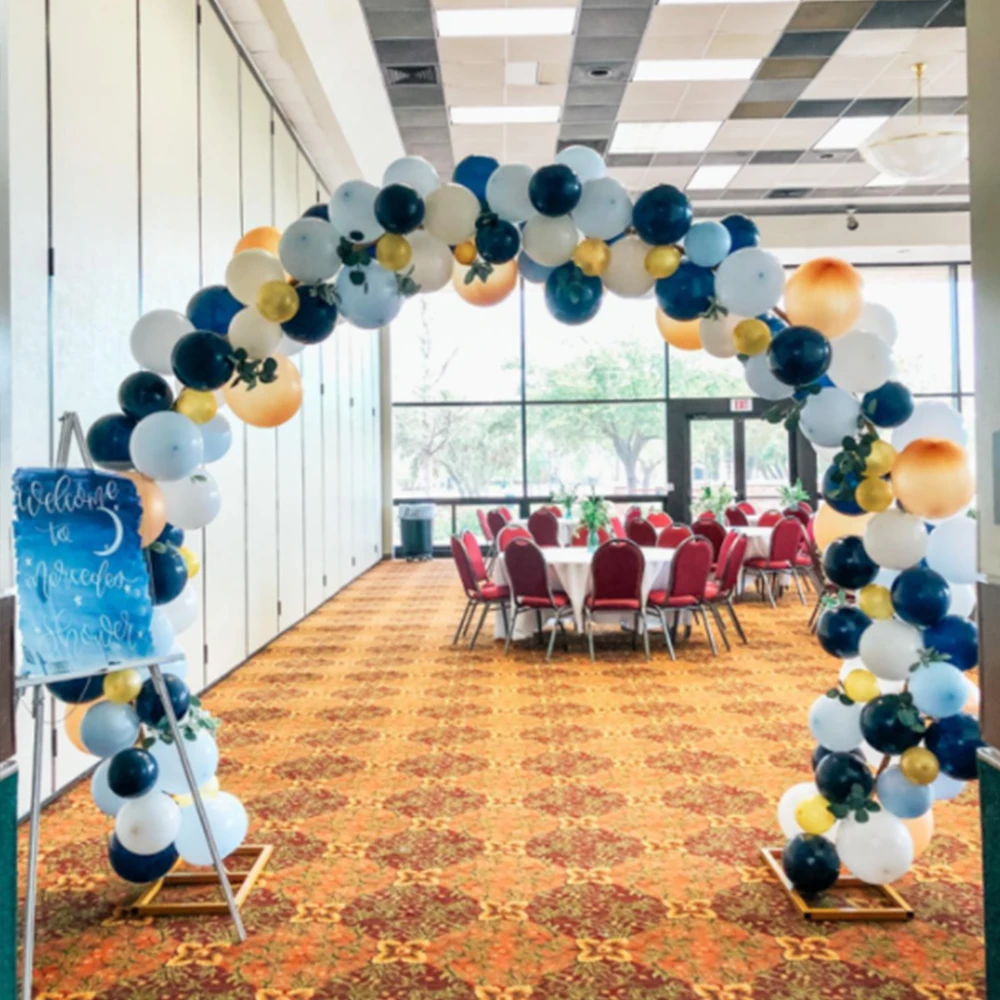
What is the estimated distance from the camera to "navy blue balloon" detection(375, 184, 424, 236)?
9.70 ft

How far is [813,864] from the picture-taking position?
3.01 m

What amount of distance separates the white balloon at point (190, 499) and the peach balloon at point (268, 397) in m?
0.28

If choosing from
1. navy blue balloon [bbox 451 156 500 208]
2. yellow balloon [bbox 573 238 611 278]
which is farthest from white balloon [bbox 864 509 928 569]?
navy blue balloon [bbox 451 156 500 208]

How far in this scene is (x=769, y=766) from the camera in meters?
4.51

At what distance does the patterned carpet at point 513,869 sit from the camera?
8.63 feet

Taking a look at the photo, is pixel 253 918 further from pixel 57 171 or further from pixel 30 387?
pixel 57 171

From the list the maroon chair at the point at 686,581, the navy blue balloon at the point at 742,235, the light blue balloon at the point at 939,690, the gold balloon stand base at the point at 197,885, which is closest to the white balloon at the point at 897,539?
the light blue balloon at the point at 939,690

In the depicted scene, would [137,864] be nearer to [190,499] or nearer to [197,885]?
[197,885]

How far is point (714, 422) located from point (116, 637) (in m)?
14.1

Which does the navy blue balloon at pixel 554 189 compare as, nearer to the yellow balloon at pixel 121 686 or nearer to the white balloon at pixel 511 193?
the white balloon at pixel 511 193

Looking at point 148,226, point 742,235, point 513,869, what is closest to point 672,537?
point 148,226

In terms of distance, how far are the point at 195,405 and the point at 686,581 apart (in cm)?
481

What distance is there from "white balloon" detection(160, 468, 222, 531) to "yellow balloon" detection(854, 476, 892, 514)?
215 centimetres

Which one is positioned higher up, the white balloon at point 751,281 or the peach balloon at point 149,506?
the white balloon at point 751,281
